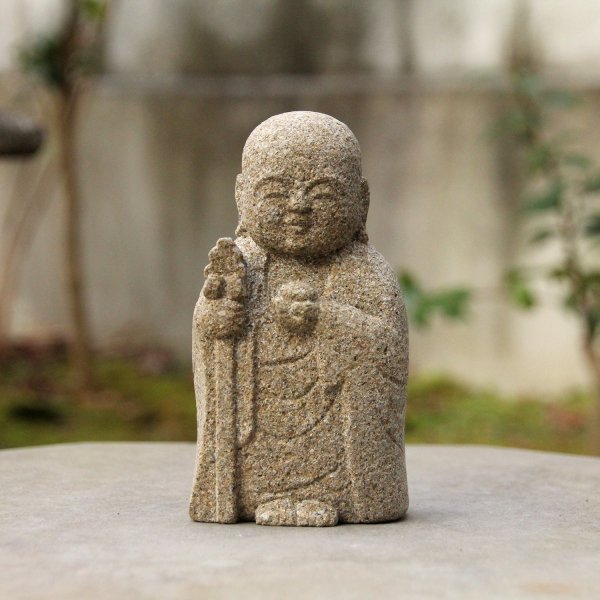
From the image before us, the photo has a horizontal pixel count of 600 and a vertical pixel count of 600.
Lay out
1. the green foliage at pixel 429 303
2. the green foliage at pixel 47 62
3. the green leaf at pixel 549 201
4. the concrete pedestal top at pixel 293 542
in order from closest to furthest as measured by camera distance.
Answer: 1. the concrete pedestal top at pixel 293 542
2. the green foliage at pixel 429 303
3. the green leaf at pixel 549 201
4. the green foliage at pixel 47 62

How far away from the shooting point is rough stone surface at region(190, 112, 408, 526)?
4.81 m

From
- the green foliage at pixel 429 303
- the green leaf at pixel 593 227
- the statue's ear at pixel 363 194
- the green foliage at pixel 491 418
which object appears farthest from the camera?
the green foliage at pixel 491 418

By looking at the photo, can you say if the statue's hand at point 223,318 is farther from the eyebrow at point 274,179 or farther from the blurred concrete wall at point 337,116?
the blurred concrete wall at point 337,116

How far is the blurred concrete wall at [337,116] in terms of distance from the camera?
9617mm

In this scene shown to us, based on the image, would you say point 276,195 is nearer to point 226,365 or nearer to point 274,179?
point 274,179

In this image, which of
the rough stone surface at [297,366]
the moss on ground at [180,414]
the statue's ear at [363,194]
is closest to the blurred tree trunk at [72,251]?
the moss on ground at [180,414]

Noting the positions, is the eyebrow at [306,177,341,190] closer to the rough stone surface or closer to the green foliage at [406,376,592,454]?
the rough stone surface

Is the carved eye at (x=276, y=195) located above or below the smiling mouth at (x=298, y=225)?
above

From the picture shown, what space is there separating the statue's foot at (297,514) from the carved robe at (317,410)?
0.10 feet

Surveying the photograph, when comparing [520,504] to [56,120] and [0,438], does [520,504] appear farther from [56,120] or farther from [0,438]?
[56,120]

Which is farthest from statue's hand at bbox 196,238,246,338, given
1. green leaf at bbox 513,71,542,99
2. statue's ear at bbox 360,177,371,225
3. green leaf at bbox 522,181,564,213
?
green leaf at bbox 513,71,542,99

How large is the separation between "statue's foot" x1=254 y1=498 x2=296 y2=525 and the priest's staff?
0.12 meters

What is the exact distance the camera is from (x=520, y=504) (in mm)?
5305

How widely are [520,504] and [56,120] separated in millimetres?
6110
